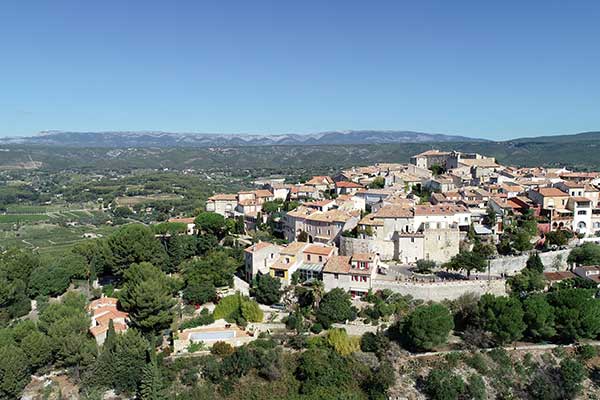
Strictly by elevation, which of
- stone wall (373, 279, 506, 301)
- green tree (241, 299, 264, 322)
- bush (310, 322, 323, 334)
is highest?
stone wall (373, 279, 506, 301)

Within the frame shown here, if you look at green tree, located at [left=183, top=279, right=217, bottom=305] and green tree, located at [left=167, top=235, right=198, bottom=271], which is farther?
green tree, located at [left=167, top=235, right=198, bottom=271]

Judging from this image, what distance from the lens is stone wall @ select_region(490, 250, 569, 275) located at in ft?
129

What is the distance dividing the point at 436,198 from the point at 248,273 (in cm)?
2211

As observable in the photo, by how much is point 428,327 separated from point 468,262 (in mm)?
7966

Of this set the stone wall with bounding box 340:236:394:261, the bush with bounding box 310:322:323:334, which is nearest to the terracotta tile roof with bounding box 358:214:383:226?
the stone wall with bounding box 340:236:394:261

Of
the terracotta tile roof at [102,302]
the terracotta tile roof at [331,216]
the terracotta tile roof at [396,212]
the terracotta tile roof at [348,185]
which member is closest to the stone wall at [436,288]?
the terracotta tile roof at [396,212]

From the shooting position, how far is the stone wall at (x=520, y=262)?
3925 cm

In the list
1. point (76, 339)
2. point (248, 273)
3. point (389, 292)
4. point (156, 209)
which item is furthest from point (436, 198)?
point (156, 209)

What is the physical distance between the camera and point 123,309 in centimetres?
3812

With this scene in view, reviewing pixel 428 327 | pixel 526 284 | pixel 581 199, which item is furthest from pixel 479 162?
pixel 428 327

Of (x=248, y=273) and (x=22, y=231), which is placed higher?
(x=248, y=273)

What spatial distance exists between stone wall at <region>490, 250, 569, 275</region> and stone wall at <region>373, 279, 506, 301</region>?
10.3ft

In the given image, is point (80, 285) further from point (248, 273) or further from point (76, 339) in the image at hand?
point (248, 273)

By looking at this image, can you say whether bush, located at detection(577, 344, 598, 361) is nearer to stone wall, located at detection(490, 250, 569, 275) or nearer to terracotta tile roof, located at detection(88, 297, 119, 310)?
stone wall, located at detection(490, 250, 569, 275)
